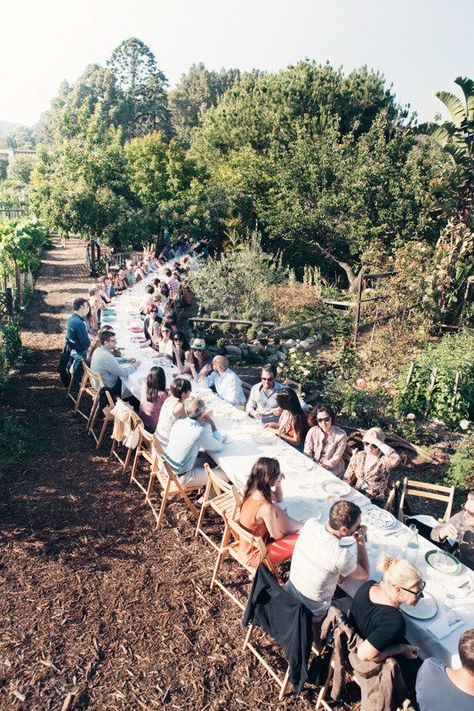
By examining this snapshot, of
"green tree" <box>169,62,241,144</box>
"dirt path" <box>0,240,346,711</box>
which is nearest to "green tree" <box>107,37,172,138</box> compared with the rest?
"green tree" <box>169,62,241,144</box>

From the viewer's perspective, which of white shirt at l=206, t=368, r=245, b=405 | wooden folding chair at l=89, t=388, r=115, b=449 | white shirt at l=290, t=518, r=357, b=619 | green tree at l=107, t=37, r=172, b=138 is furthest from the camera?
green tree at l=107, t=37, r=172, b=138

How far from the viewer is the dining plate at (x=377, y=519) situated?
13.9 ft

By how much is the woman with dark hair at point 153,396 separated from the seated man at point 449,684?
4348 millimetres

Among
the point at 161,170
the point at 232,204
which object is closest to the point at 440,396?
the point at 232,204

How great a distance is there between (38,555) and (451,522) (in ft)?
13.2

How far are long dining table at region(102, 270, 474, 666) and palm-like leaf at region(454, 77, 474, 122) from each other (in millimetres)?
9504

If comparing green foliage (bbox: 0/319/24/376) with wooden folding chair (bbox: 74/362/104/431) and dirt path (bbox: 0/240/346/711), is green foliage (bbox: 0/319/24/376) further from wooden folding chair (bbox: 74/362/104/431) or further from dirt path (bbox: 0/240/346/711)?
dirt path (bbox: 0/240/346/711)

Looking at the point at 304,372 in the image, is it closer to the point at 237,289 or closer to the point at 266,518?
the point at 266,518

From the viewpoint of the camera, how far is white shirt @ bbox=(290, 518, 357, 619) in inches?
138

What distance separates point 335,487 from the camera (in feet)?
15.6

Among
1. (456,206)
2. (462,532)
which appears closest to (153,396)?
(462,532)

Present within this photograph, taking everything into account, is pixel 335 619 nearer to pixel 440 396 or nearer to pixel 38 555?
pixel 38 555

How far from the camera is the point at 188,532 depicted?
5.42 meters

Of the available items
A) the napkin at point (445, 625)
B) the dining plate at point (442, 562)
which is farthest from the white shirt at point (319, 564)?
the dining plate at point (442, 562)
